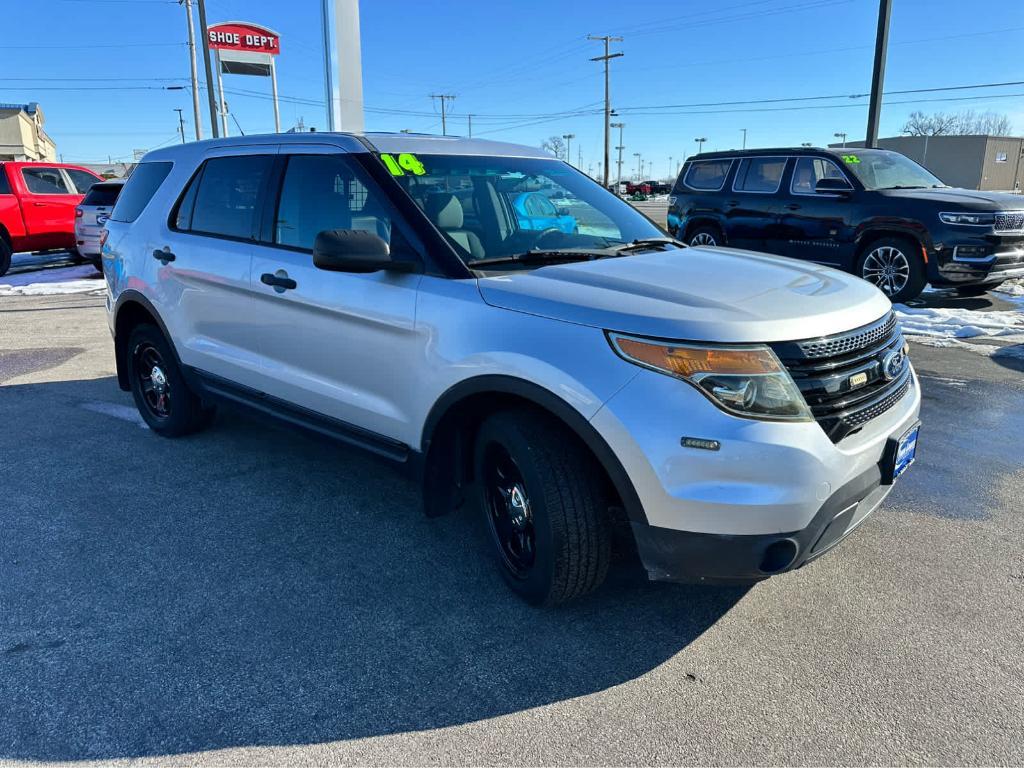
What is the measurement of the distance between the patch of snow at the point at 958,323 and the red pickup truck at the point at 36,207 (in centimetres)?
1419

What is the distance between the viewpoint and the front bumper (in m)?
2.34

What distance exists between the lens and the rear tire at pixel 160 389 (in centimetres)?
477

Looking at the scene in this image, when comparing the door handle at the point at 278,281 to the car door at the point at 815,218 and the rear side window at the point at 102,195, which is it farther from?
the rear side window at the point at 102,195

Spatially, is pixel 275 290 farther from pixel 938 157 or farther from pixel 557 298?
pixel 938 157

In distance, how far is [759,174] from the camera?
10.9 metres

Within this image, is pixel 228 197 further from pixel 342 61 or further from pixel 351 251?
pixel 342 61

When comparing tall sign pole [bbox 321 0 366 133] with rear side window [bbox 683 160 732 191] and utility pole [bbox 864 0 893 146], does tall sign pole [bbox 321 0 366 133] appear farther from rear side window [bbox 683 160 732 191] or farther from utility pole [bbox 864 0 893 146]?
utility pole [bbox 864 0 893 146]

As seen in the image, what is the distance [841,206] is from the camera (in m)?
9.78

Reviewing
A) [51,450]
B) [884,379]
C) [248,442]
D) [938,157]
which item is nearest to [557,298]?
[884,379]

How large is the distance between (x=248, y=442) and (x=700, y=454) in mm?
3403

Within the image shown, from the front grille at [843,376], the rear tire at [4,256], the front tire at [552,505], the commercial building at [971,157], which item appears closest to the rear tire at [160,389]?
the front tire at [552,505]

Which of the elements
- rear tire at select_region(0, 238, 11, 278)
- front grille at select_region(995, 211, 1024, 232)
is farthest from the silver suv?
rear tire at select_region(0, 238, 11, 278)

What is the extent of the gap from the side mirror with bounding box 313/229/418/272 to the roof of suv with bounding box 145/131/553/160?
0.68 metres

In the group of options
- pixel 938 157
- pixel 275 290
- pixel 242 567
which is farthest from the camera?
pixel 938 157
